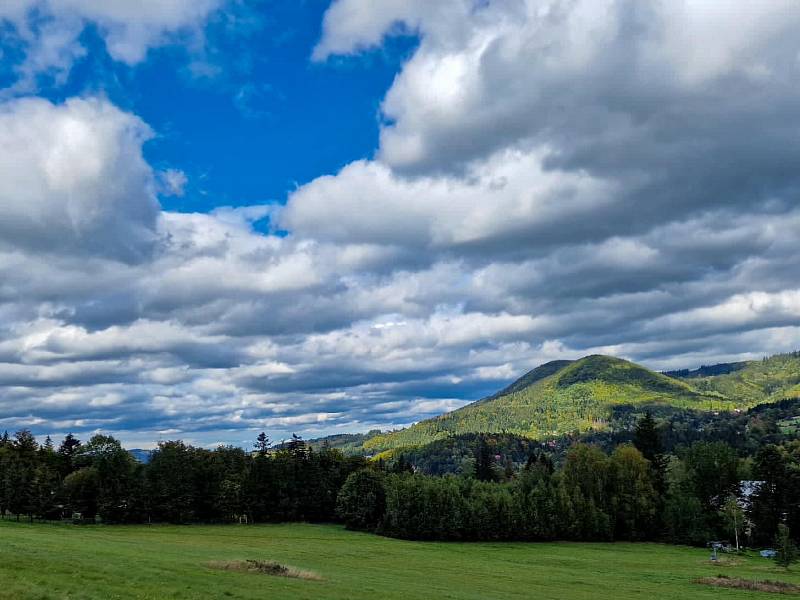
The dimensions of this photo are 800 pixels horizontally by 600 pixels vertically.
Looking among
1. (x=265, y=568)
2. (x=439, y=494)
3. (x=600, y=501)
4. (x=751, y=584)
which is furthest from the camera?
(x=600, y=501)

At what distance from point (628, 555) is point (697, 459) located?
5060cm

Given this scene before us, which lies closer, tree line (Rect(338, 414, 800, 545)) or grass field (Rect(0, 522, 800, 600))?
grass field (Rect(0, 522, 800, 600))

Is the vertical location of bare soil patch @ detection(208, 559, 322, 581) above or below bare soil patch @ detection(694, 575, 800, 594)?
above

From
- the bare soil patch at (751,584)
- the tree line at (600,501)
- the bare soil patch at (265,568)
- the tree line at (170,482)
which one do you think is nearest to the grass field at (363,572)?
the bare soil patch at (265,568)

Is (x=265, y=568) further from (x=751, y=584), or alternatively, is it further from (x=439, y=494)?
(x=439, y=494)

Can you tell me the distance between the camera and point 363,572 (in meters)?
56.8

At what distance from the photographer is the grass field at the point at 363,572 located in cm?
3347

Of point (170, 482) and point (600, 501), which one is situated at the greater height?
point (170, 482)

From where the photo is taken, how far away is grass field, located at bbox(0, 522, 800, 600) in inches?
1318

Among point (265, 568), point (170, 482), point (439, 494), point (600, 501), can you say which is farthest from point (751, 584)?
point (170, 482)

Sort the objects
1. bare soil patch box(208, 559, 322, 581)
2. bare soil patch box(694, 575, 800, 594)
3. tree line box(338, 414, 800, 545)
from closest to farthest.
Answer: bare soil patch box(208, 559, 322, 581)
bare soil patch box(694, 575, 800, 594)
tree line box(338, 414, 800, 545)

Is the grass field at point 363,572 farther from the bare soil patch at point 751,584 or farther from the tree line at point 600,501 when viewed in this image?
the tree line at point 600,501

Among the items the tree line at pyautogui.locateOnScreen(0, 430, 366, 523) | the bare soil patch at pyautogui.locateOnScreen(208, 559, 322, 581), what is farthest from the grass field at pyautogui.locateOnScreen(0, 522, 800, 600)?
the tree line at pyautogui.locateOnScreen(0, 430, 366, 523)

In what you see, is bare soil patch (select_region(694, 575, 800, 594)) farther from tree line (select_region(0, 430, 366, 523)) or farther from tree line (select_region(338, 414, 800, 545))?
tree line (select_region(0, 430, 366, 523))
